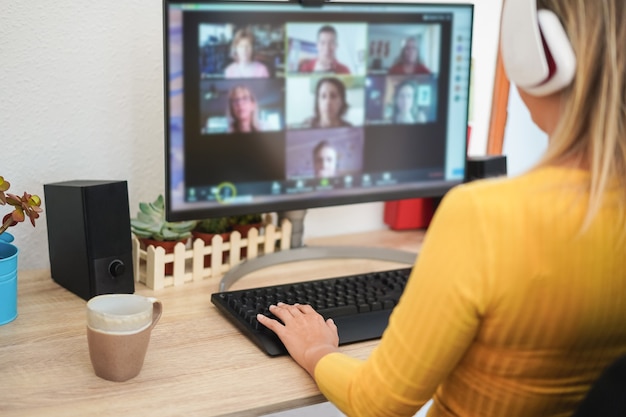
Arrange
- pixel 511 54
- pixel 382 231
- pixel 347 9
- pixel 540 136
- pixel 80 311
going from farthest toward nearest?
1. pixel 540 136
2. pixel 382 231
3. pixel 347 9
4. pixel 80 311
5. pixel 511 54

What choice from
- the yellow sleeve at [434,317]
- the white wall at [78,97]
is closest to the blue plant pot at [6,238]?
the white wall at [78,97]

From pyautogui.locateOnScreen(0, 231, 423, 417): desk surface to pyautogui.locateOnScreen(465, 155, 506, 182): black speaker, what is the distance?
0.60 metres

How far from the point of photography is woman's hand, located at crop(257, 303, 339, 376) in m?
1.12

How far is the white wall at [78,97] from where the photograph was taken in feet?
4.65

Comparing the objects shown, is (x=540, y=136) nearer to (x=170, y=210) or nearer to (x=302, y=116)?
(x=302, y=116)

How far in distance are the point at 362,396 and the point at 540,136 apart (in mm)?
1256

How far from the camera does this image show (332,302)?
4.30 ft

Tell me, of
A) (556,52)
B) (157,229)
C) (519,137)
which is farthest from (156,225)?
(519,137)

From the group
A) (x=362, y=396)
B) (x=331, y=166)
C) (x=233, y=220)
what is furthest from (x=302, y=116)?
(x=362, y=396)

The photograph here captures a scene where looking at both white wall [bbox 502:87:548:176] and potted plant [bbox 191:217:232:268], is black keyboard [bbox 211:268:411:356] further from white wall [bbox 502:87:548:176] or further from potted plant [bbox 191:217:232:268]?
white wall [bbox 502:87:548:176]

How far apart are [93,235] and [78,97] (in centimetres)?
31

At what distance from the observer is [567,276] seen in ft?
2.85

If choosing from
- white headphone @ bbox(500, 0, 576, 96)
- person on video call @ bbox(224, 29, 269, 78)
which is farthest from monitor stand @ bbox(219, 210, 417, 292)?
white headphone @ bbox(500, 0, 576, 96)

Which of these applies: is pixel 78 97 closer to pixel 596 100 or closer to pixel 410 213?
pixel 410 213
